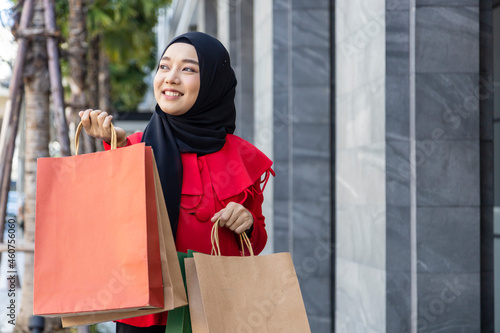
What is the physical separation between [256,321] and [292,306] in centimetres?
15

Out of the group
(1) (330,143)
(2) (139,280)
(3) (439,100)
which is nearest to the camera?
(2) (139,280)

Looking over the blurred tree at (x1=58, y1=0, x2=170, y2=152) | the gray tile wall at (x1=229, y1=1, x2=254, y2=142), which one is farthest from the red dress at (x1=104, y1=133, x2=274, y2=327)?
the gray tile wall at (x1=229, y1=1, x2=254, y2=142)

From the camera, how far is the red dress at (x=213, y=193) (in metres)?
2.26

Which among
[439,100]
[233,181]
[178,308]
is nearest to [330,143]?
[439,100]

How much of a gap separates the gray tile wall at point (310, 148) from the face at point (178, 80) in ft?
12.6

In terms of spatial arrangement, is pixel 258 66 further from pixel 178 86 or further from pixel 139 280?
pixel 139 280

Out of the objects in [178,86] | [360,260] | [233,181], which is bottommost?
[360,260]

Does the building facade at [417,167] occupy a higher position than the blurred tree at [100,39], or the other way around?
the blurred tree at [100,39]

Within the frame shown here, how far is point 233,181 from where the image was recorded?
7.76ft

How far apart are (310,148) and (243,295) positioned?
13.9ft

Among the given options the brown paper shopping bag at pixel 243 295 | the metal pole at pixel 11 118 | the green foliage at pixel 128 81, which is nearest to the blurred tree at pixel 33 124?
the metal pole at pixel 11 118

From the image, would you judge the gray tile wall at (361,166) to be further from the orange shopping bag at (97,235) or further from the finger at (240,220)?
the orange shopping bag at (97,235)

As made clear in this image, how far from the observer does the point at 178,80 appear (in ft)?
7.55

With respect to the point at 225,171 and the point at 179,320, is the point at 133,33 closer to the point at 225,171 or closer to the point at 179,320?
the point at 225,171
